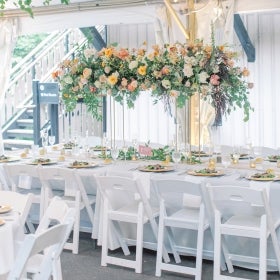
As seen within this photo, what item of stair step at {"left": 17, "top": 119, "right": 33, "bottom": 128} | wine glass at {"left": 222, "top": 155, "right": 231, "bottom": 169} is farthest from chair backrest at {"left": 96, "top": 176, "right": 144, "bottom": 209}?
stair step at {"left": 17, "top": 119, "right": 33, "bottom": 128}

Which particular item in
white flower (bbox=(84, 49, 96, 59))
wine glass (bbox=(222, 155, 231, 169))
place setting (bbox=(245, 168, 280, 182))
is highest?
white flower (bbox=(84, 49, 96, 59))

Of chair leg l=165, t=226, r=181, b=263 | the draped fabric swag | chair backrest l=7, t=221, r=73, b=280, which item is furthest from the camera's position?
the draped fabric swag

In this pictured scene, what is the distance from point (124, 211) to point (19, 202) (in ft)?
3.84

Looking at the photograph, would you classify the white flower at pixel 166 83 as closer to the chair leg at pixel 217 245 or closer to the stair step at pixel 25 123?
the chair leg at pixel 217 245

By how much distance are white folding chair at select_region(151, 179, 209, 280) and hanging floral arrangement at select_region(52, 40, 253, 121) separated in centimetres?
91

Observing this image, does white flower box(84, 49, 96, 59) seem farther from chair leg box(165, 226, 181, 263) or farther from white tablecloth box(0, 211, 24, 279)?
white tablecloth box(0, 211, 24, 279)

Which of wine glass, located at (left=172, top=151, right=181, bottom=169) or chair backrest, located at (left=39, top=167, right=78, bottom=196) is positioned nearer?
chair backrest, located at (left=39, top=167, right=78, bottom=196)

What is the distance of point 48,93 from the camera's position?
8.73 m

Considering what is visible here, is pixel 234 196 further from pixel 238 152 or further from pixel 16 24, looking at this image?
pixel 16 24

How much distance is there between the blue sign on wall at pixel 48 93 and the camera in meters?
8.61

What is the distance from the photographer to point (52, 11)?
8086 mm

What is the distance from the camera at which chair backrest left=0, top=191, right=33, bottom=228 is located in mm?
3445

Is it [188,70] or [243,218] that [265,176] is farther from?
[188,70]

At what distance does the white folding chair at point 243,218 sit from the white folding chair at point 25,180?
176 cm
